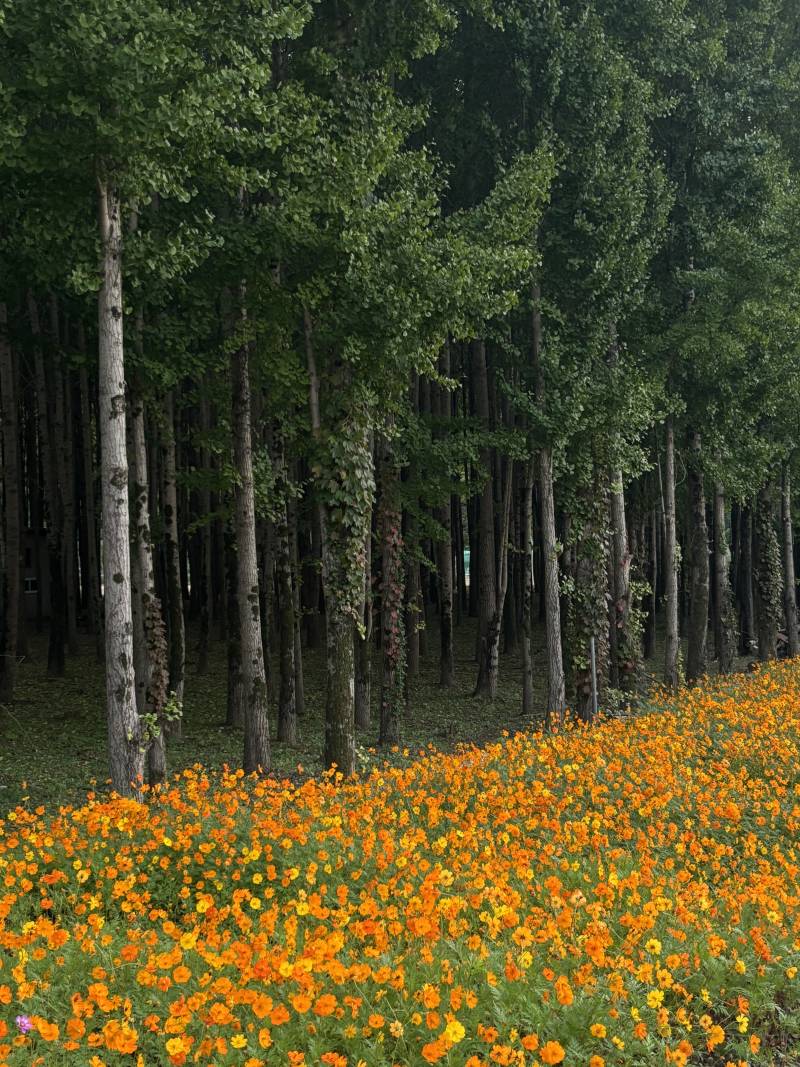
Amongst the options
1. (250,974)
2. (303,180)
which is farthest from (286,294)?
(250,974)

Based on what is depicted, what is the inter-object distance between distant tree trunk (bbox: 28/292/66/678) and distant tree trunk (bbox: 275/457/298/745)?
573cm

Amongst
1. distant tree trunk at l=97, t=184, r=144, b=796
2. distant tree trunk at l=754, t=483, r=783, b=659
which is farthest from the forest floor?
distant tree trunk at l=754, t=483, r=783, b=659

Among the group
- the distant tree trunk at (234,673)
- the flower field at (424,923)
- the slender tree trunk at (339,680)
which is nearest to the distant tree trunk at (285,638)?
the distant tree trunk at (234,673)

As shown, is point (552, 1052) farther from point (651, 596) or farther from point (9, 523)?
point (651, 596)

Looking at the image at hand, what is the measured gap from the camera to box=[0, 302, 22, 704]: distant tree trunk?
15.9 m

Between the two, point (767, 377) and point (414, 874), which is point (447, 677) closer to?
point (767, 377)

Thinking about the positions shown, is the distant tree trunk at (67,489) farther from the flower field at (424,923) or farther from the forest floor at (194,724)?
the flower field at (424,923)

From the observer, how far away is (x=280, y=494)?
47.5 feet

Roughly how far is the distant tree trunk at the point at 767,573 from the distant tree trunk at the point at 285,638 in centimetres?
1476

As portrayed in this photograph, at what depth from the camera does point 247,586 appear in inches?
490

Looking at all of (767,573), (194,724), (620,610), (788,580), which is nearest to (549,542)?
(620,610)

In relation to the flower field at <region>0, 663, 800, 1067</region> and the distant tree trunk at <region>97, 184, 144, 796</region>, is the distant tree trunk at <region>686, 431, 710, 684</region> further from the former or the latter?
the distant tree trunk at <region>97, 184, 144, 796</region>

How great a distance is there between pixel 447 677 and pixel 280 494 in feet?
29.3

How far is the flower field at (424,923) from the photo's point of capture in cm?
377
